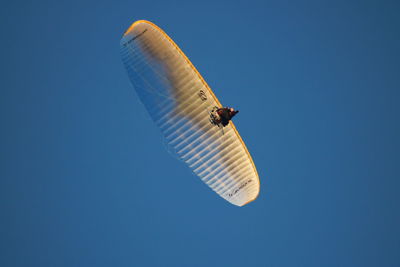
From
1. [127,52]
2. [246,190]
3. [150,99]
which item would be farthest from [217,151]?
[127,52]

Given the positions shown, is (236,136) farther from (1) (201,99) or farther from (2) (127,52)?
(2) (127,52)

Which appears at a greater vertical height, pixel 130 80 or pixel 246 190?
pixel 130 80

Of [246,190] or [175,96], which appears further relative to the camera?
[246,190]

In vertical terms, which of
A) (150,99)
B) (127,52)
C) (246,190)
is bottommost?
(246,190)

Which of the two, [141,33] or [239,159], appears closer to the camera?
[141,33]

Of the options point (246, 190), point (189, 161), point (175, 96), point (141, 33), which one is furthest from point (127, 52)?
point (246, 190)

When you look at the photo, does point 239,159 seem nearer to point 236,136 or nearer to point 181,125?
point 236,136
